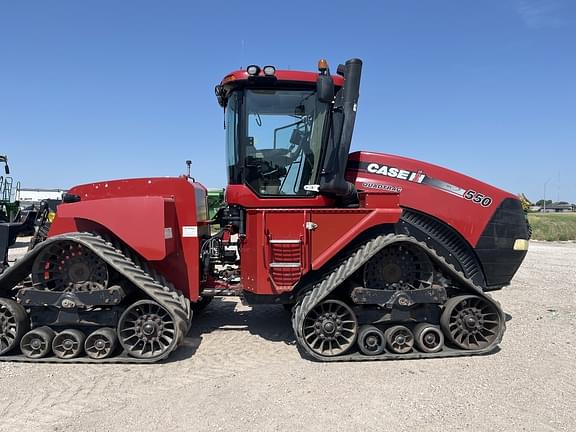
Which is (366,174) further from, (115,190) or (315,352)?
(115,190)

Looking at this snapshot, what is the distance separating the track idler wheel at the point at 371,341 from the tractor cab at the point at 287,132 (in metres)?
1.53

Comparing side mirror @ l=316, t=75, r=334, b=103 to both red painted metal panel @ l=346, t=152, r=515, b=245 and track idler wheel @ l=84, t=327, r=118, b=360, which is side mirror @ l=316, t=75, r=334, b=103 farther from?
track idler wheel @ l=84, t=327, r=118, b=360

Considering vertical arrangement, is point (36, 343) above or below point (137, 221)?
below

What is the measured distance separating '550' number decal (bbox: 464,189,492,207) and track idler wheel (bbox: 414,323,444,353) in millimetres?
1582

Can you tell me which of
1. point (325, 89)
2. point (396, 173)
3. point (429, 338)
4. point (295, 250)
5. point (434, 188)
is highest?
point (325, 89)

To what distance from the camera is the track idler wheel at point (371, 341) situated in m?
4.56

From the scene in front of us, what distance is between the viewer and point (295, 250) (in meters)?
4.69

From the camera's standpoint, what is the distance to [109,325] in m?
4.52

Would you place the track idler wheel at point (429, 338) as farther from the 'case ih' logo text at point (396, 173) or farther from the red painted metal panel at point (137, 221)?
the red painted metal panel at point (137, 221)

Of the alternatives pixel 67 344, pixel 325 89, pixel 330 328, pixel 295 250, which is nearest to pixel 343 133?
pixel 325 89

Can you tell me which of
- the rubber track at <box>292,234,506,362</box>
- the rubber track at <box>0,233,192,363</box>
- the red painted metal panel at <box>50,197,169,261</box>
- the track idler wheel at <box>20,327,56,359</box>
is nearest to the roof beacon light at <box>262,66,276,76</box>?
the red painted metal panel at <box>50,197,169,261</box>

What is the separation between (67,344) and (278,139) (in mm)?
3117

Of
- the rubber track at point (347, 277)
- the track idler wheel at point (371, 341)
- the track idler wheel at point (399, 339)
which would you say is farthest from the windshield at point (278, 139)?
the track idler wheel at point (399, 339)

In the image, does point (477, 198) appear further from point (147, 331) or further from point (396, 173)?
point (147, 331)
